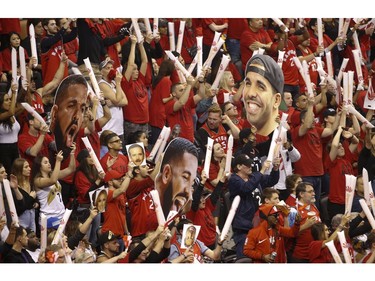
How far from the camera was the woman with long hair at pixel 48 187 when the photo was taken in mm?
16234

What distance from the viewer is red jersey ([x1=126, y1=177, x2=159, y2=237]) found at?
644 inches

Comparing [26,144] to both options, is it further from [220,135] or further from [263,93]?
[263,93]

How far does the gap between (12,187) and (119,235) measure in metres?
1.19

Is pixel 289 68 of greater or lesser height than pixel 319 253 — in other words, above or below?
above

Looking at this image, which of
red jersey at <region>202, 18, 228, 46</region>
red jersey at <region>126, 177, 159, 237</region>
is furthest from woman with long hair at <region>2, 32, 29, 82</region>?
red jersey at <region>202, 18, 228, 46</region>

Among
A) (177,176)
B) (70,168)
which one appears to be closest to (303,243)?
(177,176)

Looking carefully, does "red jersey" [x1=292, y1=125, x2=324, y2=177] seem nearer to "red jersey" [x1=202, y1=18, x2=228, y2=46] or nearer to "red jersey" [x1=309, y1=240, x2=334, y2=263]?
"red jersey" [x1=309, y1=240, x2=334, y2=263]

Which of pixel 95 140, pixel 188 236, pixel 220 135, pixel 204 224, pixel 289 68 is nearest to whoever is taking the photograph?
pixel 188 236

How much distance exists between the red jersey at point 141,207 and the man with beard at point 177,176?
0.15m

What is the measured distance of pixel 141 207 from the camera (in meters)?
16.5

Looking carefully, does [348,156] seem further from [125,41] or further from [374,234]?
[125,41]

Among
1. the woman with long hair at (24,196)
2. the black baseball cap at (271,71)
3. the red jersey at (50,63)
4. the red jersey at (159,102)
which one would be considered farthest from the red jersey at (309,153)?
the woman with long hair at (24,196)

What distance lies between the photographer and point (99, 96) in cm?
1681

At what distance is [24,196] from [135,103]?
1786 mm
